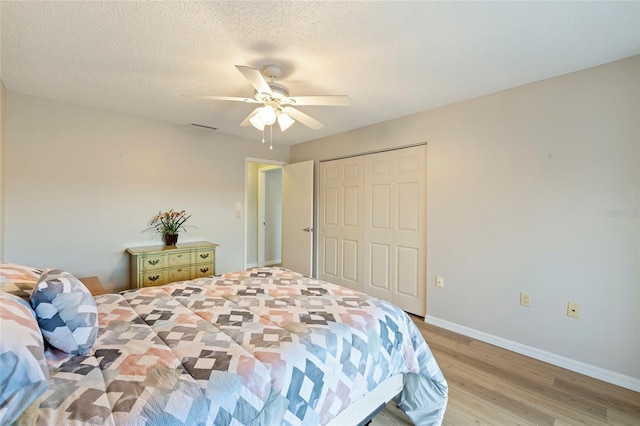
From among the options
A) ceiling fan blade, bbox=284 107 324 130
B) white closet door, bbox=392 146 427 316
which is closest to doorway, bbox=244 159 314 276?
white closet door, bbox=392 146 427 316

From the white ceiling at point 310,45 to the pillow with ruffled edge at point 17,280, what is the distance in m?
1.38

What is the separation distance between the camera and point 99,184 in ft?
10.1

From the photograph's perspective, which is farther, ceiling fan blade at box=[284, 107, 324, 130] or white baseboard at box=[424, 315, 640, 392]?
ceiling fan blade at box=[284, 107, 324, 130]

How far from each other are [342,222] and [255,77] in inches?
102

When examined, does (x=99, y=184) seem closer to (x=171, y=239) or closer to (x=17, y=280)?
(x=171, y=239)

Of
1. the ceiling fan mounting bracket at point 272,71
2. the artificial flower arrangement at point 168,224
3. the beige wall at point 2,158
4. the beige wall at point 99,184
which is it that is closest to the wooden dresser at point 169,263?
the artificial flower arrangement at point 168,224

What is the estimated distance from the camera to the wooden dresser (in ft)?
10.1

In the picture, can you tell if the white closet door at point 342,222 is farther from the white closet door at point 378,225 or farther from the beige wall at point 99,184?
the beige wall at point 99,184

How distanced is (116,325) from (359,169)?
3.05m

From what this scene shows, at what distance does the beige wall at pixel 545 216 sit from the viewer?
2.02m

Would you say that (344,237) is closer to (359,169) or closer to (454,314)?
(359,169)

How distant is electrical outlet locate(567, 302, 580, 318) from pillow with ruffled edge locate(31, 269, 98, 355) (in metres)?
3.07

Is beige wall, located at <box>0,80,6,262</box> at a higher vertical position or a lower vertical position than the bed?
higher

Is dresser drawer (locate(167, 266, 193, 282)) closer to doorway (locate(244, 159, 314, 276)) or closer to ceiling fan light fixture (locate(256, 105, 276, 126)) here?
doorway (locate(244, 159, 314, 276))
